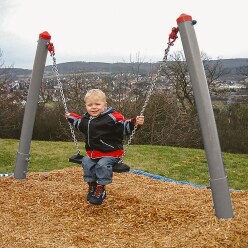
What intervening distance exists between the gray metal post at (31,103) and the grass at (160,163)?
2.49 metres

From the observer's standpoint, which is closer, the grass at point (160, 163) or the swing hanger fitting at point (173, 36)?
the swing hanger fitting at point (173, 36)

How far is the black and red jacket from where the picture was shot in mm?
4434

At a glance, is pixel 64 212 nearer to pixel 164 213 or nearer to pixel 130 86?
pixel 164 213

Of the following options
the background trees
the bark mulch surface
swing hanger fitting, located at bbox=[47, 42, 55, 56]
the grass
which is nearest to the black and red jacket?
the bark mulch surface

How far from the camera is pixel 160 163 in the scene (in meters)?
9.15

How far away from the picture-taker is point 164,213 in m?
4.38

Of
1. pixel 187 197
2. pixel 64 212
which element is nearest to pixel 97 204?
pixel 64 212

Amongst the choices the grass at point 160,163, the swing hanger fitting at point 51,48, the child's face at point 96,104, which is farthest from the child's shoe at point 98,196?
the grass at point 160,163

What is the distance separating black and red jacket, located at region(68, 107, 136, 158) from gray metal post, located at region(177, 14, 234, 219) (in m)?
0.86

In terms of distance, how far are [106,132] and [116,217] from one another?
1.01 m

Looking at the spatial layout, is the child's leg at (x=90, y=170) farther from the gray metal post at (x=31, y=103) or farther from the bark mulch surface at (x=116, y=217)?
the gray metal post at (x=31, y=103)

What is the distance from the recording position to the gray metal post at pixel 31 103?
5547 mm

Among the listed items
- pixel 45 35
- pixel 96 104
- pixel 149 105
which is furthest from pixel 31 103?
pixel 149 105

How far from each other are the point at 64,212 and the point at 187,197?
1.74 meters
